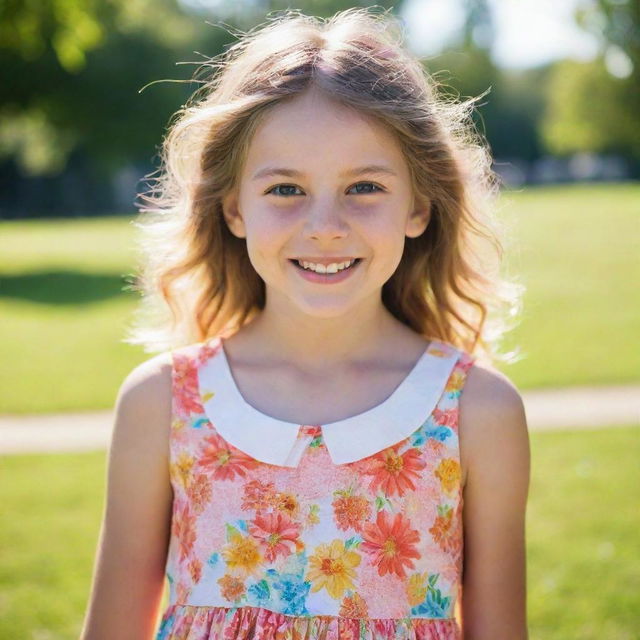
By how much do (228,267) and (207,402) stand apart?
47 centimetres

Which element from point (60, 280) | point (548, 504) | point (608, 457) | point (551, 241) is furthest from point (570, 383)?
point (551, 241)

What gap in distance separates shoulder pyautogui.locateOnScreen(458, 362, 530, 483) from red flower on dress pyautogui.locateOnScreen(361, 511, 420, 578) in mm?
173

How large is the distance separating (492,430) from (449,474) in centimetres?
13

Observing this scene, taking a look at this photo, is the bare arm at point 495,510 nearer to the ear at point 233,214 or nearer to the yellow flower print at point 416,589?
the yellow flower print at point 416,589

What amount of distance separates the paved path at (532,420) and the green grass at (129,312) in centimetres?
27

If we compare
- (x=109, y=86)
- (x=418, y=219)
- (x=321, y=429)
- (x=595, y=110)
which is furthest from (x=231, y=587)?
(x=595, y=110)

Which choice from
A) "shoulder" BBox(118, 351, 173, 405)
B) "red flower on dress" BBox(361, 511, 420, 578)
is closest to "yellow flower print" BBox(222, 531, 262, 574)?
"red flower on dress" BBox(361, 511, 420, 578)

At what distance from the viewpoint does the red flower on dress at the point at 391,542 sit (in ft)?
6.54

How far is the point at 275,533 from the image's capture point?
78.9 inches

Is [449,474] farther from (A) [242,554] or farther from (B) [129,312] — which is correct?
(B) [129,312]

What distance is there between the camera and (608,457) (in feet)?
19.5

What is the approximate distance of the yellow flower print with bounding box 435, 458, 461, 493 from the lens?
203 cm

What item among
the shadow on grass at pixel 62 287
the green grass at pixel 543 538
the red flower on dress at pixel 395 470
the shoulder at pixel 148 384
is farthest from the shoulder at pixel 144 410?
the shadow on grass at pixel 62 287

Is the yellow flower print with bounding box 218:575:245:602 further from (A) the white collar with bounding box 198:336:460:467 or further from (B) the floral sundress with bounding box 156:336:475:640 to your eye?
(A) the white collar with bounding box 198:336:460:467
